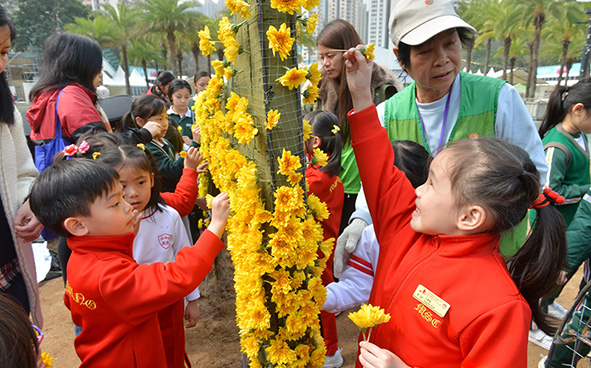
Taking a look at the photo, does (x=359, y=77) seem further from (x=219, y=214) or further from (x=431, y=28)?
(x=219, y=214)

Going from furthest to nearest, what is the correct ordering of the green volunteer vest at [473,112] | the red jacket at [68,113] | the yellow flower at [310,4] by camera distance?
the red jacket at [68,113]
the green volunteer vest at [473,112]
the yellow flower at [310,4]

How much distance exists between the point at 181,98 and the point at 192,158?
271cm

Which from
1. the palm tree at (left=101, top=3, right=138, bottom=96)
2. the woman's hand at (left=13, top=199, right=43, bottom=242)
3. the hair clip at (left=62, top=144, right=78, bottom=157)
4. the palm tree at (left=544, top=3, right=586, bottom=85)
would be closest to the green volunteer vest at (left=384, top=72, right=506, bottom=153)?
the hair clip at (left=62, top=144, right=78, bottom=157)

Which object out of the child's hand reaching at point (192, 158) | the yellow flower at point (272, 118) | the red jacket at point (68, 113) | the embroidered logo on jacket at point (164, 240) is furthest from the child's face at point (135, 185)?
the yellow flower at point (272, 118)

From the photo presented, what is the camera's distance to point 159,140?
347cm

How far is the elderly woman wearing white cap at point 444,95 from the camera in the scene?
5.71 ft

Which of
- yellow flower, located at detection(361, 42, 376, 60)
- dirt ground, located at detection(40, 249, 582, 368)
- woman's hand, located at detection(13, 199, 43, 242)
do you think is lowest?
dirt ground, located at detection(40, 249, 582, 368)

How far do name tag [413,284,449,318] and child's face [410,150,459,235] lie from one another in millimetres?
207

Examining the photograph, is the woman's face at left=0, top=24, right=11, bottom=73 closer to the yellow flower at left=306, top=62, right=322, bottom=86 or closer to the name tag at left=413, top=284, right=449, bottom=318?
the yellow flower at left=306, top=62, right=322, bottom=86

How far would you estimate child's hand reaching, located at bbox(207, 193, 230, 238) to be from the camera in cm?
160

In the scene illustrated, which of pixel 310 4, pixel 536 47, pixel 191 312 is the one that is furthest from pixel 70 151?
pixel 536 47

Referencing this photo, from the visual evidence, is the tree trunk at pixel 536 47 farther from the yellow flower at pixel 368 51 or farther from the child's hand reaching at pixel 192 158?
the yellow flower at pixel 368 51

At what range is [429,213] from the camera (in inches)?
50.7

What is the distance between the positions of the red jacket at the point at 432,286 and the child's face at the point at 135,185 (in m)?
1.26
